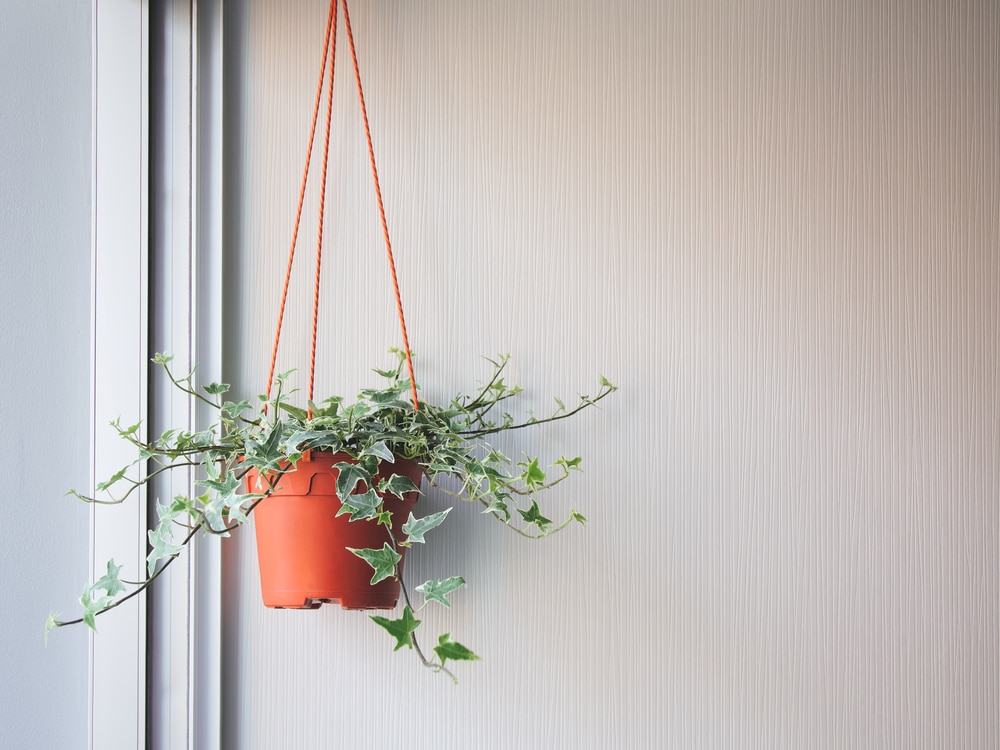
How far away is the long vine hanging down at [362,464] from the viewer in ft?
2.99

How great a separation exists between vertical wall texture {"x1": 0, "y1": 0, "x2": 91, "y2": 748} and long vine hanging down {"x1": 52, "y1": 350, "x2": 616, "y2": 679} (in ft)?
0.15

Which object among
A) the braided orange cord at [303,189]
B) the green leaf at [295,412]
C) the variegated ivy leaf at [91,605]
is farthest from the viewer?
the braided orange cord at [303,189]

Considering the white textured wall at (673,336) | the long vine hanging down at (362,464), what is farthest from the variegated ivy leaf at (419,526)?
the white textured wall at (673,336)

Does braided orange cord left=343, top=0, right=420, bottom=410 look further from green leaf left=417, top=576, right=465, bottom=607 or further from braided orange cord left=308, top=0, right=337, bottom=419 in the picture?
green leaf left=417, top=576, right=465, bottom=607

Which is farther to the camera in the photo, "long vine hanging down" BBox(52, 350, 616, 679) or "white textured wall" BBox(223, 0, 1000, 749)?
"white textured wall" BBox(223, 0, 1000, 749)

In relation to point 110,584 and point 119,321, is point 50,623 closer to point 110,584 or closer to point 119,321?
point 110,584

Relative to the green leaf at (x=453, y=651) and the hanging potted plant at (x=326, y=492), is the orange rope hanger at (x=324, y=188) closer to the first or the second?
the hanging potted plant at (x=326, y=492)

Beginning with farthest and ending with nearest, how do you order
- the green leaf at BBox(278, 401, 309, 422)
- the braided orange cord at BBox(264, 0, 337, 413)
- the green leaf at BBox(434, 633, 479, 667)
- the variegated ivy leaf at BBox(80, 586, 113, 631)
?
the braided orange cord at BBox(264, 0, 337, 413)
the green leaf at BBox(278, 401, 309, 422)
the variegated ivy leaf at BBox(80, 586, 113, 631)
the green leaf at BBox(434, 633, 479, 667)

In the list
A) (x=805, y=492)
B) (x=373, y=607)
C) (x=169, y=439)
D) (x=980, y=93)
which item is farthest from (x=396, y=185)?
(x=980, y=93)

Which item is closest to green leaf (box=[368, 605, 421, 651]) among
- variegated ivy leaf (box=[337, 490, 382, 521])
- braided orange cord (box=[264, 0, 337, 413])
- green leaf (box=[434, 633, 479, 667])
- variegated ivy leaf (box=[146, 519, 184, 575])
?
green leaf (box=[434, 633, 479, 667])

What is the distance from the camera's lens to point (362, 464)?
0.94 metres

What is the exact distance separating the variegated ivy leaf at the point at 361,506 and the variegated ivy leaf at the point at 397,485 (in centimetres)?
2

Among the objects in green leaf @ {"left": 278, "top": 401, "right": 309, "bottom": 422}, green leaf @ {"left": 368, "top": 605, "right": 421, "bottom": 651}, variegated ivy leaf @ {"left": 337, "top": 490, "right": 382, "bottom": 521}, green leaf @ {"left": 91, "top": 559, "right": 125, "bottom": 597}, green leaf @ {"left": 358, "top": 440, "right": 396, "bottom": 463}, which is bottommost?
green leaf @ {"left": 368, "top": 605, "right": 421, "bottom": 651}

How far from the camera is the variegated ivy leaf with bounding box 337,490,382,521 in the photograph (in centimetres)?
91
